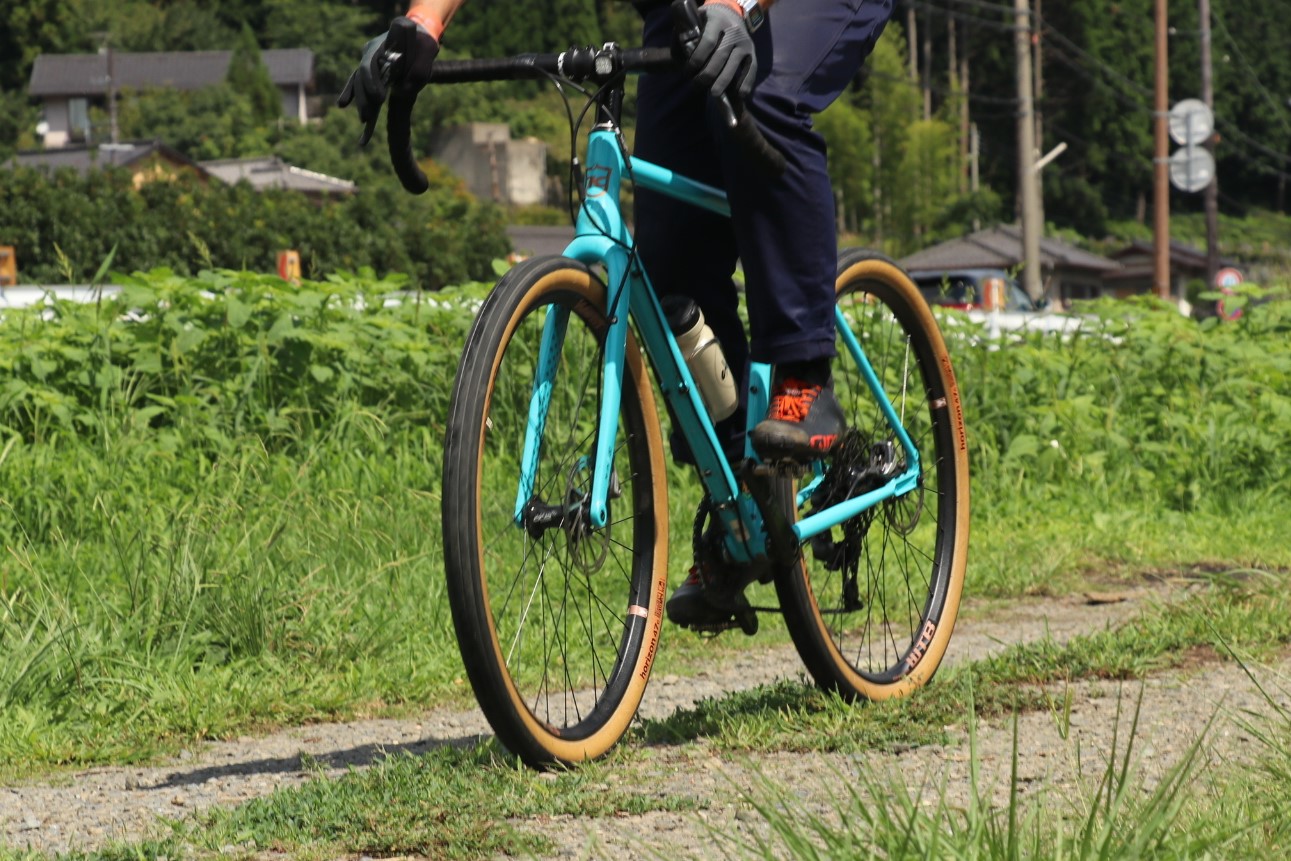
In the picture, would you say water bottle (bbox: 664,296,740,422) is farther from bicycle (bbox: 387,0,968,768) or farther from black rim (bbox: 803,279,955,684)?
black rim (bbox: 803,279,955,684)

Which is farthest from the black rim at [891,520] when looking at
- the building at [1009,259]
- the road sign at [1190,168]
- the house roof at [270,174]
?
the house roof at [270,174]

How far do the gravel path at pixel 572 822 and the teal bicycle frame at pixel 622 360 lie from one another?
46 centimetres

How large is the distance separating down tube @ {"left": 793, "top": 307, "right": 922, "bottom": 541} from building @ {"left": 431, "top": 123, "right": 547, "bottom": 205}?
91.9 meters

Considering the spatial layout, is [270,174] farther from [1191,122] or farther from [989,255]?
[1191,122]

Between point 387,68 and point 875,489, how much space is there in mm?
1414

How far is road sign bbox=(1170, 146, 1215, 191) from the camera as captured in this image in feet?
102

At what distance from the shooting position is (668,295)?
3.23 meters

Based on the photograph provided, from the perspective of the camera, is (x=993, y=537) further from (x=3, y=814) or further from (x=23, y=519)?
(x=3, y=814)

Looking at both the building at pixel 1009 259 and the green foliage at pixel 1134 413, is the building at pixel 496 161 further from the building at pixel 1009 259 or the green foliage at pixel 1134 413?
the green foliage at pixel 1134 413

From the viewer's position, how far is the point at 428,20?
2.93 metres

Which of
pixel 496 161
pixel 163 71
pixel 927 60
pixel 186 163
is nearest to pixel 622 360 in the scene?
pixel 186 163

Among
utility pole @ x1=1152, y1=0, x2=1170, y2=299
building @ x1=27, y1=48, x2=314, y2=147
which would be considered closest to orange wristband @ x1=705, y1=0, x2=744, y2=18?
utility pole @ x1=1152, y1=0, x2=1170, y2=299

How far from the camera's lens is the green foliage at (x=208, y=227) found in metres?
37.6

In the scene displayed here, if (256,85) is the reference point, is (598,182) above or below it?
below
